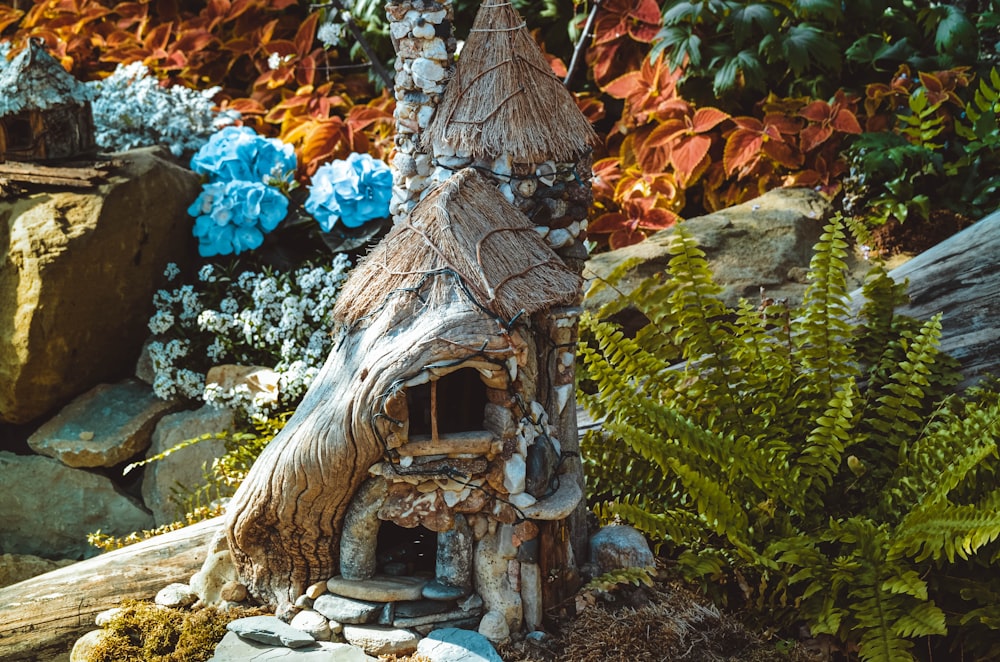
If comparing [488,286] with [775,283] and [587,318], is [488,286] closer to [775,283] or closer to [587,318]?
[587,318]

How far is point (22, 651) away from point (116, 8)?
6218 mm

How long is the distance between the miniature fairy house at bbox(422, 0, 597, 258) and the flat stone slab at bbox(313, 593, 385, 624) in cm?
154

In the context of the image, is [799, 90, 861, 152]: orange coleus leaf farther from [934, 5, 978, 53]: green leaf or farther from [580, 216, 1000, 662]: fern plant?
[580, 216, 1000, 662]: fern plant

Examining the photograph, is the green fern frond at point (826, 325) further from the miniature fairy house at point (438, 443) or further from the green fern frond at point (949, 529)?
the miniature fairy house at point (438, 443)

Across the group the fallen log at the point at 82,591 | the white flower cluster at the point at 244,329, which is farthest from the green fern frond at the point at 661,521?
the white flower cluster at the point at 244,329

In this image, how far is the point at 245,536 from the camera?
3.68 metres

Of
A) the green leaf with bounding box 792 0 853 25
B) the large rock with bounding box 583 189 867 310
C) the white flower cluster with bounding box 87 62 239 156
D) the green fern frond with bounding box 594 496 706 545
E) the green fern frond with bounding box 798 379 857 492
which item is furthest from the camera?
the white flower cluster with bounding box 87 62 239 156

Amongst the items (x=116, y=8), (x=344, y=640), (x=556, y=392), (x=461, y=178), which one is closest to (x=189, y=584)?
(x=344, y=640)

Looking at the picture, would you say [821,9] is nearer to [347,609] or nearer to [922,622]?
[922,622]

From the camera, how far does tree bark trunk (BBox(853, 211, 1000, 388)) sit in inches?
189

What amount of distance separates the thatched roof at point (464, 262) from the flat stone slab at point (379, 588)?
972 mm

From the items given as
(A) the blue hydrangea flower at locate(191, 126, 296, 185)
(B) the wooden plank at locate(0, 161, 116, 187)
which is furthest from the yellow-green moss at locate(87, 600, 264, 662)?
(A) the blue hydrangea flower at locate(191, 126, 296, 185)

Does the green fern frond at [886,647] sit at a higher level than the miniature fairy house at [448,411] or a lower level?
lower

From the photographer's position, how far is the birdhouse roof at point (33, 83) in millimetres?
5555
